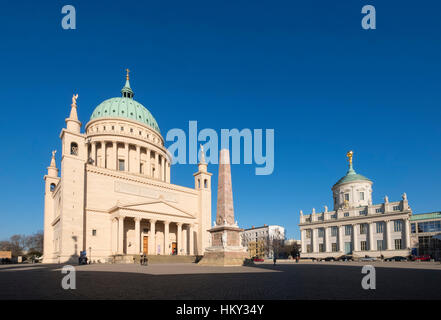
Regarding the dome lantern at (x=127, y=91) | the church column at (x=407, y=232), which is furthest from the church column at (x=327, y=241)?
the dome lantern at (x=127, y=91)

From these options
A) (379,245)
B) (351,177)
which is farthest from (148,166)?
(379,245)

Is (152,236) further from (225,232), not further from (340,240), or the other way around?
(340,240)

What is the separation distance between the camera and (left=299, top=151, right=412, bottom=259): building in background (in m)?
60.8

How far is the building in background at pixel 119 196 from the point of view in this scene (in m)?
44.4

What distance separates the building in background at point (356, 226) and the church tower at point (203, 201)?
93.5 feet

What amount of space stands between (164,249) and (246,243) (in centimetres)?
8916

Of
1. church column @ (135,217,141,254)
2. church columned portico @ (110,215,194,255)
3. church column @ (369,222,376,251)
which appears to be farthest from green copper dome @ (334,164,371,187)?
church column @ (135,217,141,254)

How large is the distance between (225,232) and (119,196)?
99.8ft

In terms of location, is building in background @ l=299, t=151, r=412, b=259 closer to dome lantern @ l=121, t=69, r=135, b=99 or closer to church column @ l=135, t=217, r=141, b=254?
church column @ l=135, t=217, r=141, b=254

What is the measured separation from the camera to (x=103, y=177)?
166ft

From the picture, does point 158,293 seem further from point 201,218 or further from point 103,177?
point 201,218

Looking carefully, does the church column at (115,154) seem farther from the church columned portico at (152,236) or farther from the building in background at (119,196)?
the church columned portico at (152,236)

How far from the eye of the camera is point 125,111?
70.4m
